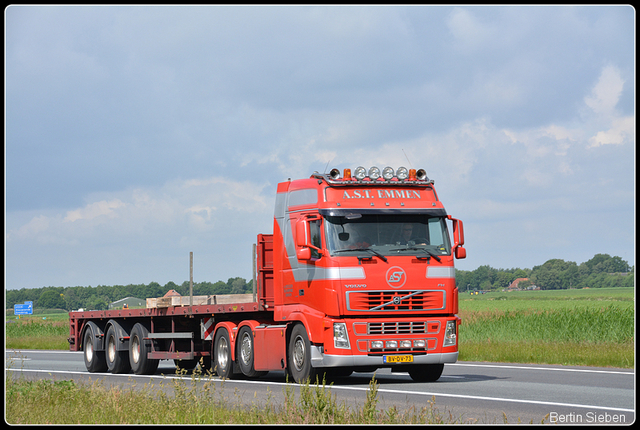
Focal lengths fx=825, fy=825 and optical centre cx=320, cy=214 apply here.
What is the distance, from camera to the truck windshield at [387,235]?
14.8 m

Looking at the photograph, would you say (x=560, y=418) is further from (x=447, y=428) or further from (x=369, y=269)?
(x=369, y=269)

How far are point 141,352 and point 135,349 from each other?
63 centimetres

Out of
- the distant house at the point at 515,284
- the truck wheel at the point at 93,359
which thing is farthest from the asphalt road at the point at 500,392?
the distant house at the point at 515,284

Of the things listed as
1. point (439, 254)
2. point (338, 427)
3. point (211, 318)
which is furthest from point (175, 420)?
point (211, 318)

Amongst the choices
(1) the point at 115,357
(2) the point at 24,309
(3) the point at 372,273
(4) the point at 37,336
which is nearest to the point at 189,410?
(3) the point at 372,273

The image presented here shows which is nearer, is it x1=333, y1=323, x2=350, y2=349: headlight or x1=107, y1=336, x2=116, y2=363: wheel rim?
x1=333, y1=323, x2=350, y2=349: headlight

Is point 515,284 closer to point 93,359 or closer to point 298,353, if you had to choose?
point 93,359

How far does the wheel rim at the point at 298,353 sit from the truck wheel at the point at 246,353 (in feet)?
4.59

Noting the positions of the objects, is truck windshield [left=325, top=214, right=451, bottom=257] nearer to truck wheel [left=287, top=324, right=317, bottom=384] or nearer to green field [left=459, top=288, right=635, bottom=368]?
truck wheel [left=287, top=324, right=317, bottom=384]

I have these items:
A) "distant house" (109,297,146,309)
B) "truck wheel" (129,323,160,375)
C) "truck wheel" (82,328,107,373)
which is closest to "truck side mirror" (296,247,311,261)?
"truck wheel" (129,323,160,375)

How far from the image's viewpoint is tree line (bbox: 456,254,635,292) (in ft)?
435

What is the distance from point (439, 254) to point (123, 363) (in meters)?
10.0

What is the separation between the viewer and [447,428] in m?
8.29

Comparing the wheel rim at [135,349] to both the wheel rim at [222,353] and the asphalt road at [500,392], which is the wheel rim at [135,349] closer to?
the asphalt road at [500,392]
